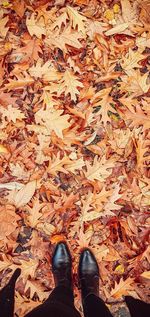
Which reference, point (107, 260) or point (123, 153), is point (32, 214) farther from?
point (123, 153)

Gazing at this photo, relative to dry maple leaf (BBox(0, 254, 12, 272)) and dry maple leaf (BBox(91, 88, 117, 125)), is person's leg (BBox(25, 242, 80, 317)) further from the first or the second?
dry maple leaf (BBox(91, 88, 117, 125))

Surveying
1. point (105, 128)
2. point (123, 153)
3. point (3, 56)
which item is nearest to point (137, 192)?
point (123, 153)

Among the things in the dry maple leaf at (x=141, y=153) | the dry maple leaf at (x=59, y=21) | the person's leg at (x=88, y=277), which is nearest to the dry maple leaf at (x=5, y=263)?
the person's leg at (x=88, y=277)

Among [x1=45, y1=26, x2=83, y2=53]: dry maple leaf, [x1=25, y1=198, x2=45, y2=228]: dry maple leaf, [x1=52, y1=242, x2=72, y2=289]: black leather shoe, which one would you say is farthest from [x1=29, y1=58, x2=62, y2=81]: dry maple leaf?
[x1=52, y1=242, x2=72, y2=289]: black leather shoe

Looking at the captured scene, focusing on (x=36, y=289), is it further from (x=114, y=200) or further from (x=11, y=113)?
(x=11, y=113)

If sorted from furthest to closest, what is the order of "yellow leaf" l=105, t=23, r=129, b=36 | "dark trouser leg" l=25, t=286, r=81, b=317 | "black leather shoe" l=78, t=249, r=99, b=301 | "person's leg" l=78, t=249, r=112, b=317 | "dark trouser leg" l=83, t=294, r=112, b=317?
1. "yellow leaf" l=105, t=23, r=129, b=36
2. "black leather shoe" l=78, t=249, r=99, b=301
3. "person's leg" l=78, t=249, r=112, b=317
4. "dark trouser leg" l=83, t=294, r=112, b=317
5. "dark trouser leg" l=25, t=286, r=81, b=317

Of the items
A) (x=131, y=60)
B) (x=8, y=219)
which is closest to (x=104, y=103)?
(x=131, y=60)
